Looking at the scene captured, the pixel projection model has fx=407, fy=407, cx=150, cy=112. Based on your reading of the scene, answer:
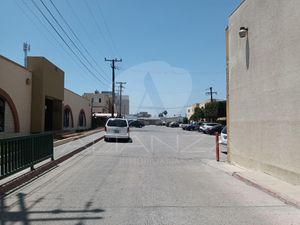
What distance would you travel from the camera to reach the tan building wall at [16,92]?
84.1 ft

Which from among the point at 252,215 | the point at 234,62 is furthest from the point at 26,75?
the point at 252,215

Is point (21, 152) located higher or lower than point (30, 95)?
lower

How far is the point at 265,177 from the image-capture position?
11867 millimetres

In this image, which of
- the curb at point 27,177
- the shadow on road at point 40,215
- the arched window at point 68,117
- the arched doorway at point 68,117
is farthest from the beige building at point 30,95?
the shadow on road at point 40,215

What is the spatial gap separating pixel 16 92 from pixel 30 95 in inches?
143

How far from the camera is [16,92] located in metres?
27.9

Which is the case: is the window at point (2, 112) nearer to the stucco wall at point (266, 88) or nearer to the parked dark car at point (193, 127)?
the stucco wall at point (266, 88)

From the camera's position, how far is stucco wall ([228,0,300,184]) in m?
10.5

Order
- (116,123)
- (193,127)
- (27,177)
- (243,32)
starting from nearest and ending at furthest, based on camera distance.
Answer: (27,177) < (243,32) < (116,123) < (193,127)

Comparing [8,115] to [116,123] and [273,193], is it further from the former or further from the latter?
[273,193]

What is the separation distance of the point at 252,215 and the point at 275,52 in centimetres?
565

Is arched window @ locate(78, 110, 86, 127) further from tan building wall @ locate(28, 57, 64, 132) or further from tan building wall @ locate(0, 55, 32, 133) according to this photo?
tan building wall @ locate(0, 55, 32, 133)

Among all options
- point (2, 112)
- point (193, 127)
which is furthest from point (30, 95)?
point (193, 127)

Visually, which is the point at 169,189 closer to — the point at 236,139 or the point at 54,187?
the point at 54,187
